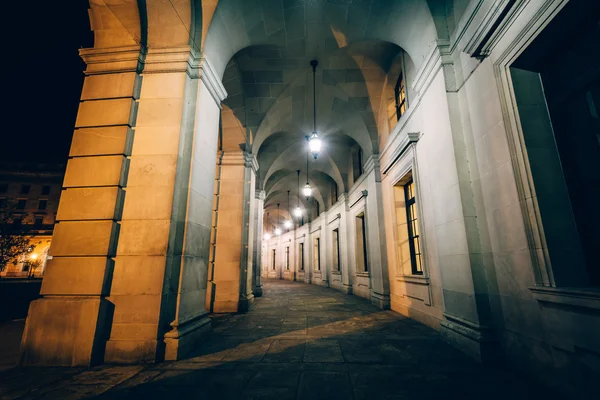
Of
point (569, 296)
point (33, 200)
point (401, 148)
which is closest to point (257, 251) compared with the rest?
point (401, 148)

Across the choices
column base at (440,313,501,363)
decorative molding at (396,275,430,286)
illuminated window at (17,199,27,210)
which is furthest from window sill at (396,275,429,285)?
illuminated window at (17,199,27,210)

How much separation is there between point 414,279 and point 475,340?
2508 mm

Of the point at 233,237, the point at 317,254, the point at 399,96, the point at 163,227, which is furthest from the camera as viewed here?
the point at 317,254

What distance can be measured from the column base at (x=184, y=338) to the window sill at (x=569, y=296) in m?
4.48

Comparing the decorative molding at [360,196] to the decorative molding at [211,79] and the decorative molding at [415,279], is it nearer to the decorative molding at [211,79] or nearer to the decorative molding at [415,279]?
the decorative molding at [415,279]

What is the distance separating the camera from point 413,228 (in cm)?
661

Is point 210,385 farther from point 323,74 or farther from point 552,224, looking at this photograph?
point 323,74

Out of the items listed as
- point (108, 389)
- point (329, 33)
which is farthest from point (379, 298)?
point (329, 33)

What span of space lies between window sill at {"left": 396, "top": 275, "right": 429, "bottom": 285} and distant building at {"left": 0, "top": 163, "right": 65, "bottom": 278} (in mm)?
38946

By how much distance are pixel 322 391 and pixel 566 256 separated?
3.03 metres

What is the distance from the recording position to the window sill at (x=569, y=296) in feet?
7.23

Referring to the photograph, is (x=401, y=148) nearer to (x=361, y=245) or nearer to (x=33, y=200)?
(x=361, y=245)

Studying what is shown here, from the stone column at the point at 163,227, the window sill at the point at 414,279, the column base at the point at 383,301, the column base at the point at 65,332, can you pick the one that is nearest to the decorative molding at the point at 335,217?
the column base at the point at 383,301

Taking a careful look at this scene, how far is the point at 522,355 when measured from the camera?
2.91m
